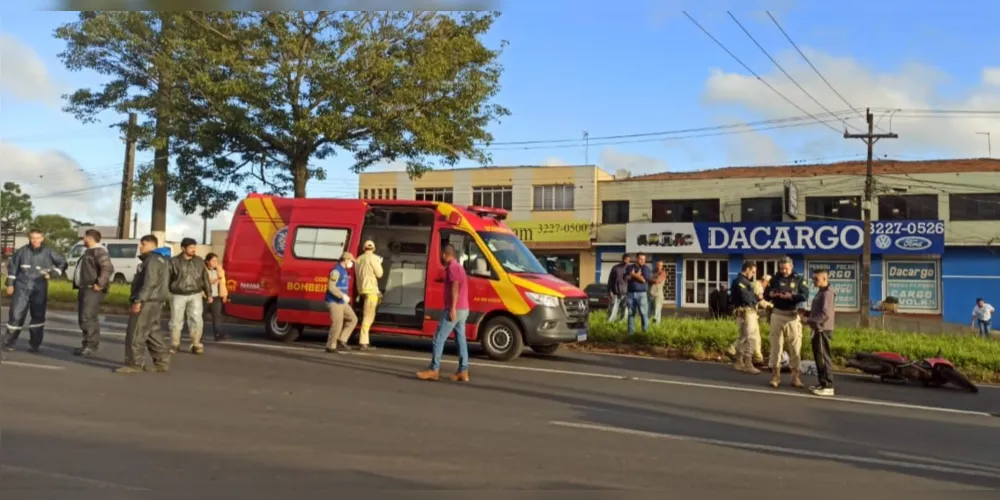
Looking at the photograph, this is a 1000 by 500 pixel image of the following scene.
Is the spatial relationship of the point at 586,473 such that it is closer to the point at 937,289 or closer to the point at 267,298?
the point at 267,298

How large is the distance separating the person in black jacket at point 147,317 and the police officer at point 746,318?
820 centimetres

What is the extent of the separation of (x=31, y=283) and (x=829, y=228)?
34.3 metres

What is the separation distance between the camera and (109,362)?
35.0ft

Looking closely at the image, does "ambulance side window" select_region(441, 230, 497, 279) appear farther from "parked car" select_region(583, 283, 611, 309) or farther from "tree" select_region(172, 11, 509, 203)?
"parked car" select_region(583, 283, 611, 309)

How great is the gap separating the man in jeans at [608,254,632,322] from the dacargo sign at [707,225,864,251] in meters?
23.4

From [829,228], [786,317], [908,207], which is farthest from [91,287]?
[908,207]

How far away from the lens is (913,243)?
36500 mm

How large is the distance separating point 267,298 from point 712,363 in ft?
25.0

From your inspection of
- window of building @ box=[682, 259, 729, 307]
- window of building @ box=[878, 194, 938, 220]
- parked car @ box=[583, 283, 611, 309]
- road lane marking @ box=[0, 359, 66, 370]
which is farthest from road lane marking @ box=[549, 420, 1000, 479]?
window of building @ box=[878, 194, 938, 220]

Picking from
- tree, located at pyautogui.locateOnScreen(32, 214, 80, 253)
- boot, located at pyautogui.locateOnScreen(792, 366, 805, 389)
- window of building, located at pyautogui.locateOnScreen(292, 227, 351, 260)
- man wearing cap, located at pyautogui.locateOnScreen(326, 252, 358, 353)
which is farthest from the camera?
tree, located at pyautogui.locateOnScreen(32, 214, 80, 253)

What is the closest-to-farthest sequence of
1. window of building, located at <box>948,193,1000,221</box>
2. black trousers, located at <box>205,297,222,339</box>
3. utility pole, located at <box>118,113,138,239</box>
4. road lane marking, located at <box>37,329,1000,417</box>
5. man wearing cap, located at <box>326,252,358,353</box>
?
1. road lane marking, located at <box>37,329,1000,417</box>
2. man wearing cap, located at <box>326,252,358,353</box>
3. black trousers, located at <box>205,297,222,339</box>
4. utility pole, located at <box>118,113,138,239</box>
5. window of building, located at <box>948,193,1000,221</box>

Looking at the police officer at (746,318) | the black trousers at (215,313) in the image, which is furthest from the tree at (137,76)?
the police officer at (746,318)

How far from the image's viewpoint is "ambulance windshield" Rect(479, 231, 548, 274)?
12.8 meters

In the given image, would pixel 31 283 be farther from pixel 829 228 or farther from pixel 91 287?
pixel 829 228
